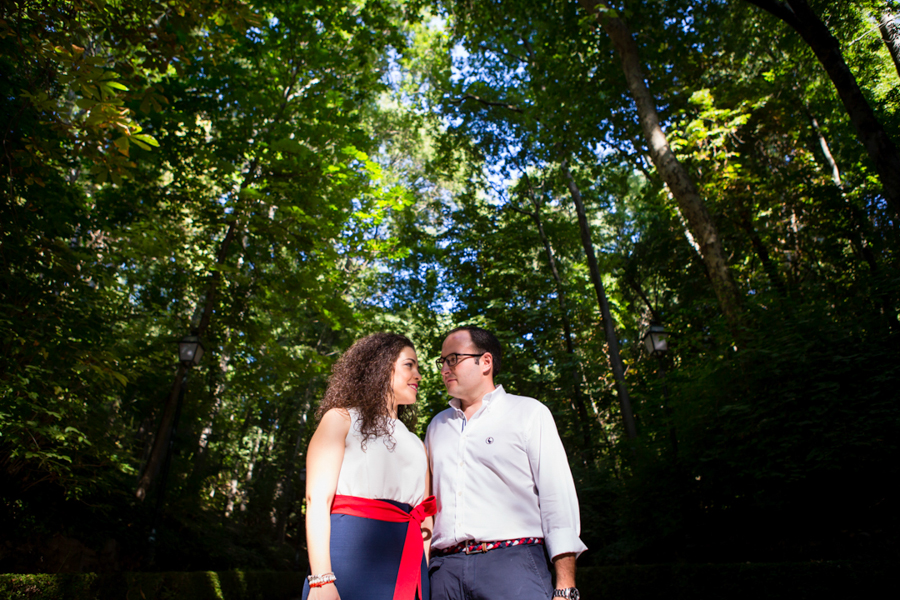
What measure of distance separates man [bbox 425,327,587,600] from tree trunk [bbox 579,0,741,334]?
581cm

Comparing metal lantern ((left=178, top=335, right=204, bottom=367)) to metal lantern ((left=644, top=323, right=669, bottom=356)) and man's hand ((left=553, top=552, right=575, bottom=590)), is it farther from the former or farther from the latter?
metal lantern ((left=644, top=323, right=669, bottom=356))

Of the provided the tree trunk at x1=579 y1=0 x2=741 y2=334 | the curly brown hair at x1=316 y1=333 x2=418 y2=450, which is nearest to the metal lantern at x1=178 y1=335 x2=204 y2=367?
the curly brown hair at x1=316 y1=333 x2=418 y2=450

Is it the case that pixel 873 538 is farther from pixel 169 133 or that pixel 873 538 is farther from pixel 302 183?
pixel 169 133

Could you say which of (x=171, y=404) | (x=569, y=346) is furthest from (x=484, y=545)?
(x=569, y=346)

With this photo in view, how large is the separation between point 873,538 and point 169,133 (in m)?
11.8

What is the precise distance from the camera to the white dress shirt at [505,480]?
221 cm

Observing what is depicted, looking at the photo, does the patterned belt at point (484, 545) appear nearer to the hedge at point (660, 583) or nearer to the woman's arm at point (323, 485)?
the woman's arm at point (323, 485)

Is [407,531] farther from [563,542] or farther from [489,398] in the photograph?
[489,398]

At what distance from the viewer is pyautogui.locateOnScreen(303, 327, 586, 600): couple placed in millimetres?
2002

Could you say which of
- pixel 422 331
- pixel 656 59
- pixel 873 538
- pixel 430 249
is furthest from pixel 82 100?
pixel 422 331

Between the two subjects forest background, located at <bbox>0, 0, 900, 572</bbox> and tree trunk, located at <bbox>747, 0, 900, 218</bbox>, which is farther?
tree trunk, located at <bbox>747, 0, 900, 218</bbox>

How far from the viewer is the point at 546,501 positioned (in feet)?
7.38

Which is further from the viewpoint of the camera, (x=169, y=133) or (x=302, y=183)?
(x=302, y=183)

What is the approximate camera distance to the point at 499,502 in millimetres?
2273
